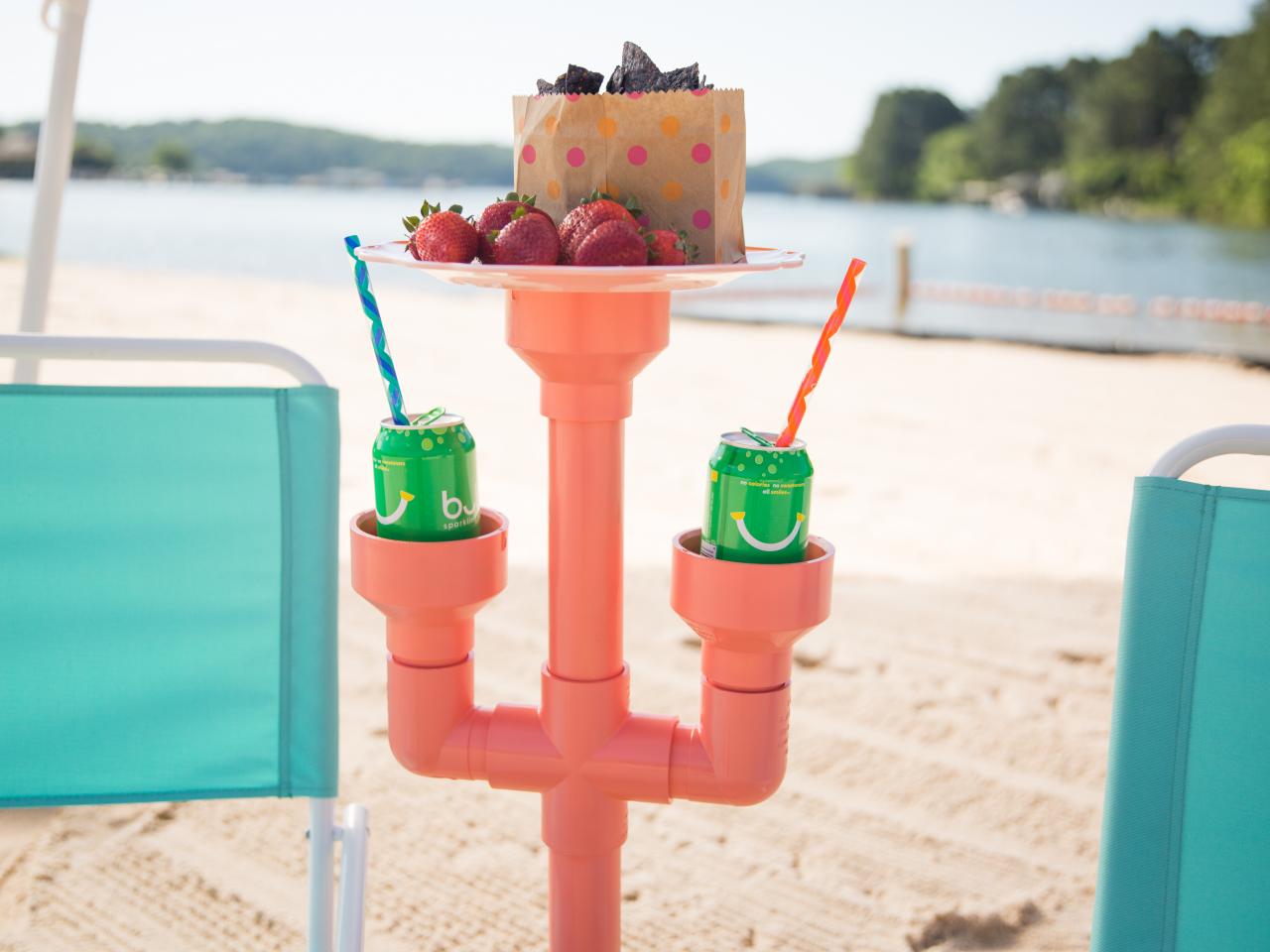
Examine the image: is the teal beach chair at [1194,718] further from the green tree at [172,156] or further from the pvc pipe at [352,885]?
the green tree at [172,156]

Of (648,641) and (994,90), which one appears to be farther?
(994,90)

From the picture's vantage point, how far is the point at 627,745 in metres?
1.52

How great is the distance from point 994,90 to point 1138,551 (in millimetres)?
73996

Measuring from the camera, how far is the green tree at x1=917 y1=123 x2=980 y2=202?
6731 centimetres

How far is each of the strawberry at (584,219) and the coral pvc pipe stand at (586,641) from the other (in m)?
0.05

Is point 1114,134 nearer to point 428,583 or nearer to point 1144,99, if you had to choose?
point 1144,99

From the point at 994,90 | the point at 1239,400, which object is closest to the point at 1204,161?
the point at 994,90

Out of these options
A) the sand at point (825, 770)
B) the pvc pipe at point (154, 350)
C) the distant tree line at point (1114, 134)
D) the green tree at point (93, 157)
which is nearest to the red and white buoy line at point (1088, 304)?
the sand at point (825, 770)

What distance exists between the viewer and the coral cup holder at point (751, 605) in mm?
1354

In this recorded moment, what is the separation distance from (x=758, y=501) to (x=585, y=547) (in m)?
0.25

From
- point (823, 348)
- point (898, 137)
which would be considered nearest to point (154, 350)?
point (823, 348)

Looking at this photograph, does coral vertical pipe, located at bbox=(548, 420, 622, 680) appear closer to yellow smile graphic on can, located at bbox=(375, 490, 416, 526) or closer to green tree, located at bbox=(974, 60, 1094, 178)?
yellow smile graphic on can, located at bbox=(375, 490, 416, 526)

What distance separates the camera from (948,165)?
6850 centimetres

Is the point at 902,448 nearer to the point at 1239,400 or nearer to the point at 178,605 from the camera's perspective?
the point at 1239,400
